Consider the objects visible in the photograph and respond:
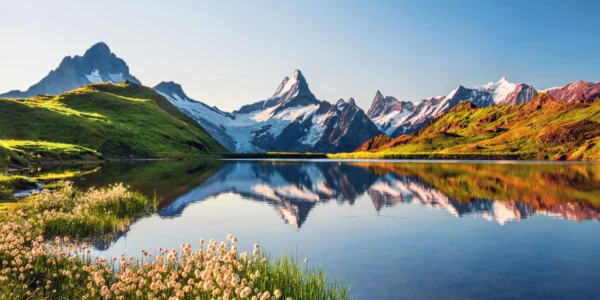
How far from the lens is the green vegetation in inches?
509

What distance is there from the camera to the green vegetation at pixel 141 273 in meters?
12.9

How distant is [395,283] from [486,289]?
13.2 ft

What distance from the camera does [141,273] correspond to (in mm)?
16359

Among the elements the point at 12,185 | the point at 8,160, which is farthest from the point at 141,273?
the point at 8,160

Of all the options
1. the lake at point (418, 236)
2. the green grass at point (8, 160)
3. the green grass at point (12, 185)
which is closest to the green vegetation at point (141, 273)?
the lake at point (418, 236)

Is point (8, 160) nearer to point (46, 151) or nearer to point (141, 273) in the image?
point (46, 151)

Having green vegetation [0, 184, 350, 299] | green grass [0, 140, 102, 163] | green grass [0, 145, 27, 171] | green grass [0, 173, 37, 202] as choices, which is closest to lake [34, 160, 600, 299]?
green vegetation [0, 184, 350, 299]

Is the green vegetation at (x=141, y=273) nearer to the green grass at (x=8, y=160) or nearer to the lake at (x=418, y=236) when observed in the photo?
the lake at (x=418, y=236)

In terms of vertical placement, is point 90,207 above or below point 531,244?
above

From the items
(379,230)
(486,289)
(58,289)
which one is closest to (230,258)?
(58,289)

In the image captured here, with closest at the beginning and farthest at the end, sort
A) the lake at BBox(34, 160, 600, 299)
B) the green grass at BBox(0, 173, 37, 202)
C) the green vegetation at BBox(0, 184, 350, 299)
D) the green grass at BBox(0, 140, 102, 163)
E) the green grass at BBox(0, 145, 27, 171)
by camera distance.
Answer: the green vegetation at BBox(0, 184, 350, 299) → the lake at BBox(34, 160, 600, 299) → the green grass at BBox(0, 173, 37, 202) → the green grass at BBox(0, 145, 27, 171) → the green grass at BBox(0, 140, 102, 163)

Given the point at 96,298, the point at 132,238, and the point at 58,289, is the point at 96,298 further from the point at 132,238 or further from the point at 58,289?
the point at 132,238

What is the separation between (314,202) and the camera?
52250mm

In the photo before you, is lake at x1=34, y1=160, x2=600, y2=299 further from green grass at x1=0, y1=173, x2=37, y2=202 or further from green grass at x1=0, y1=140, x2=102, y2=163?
green grass at x1=0, y1=140, x2=102, y2=163
